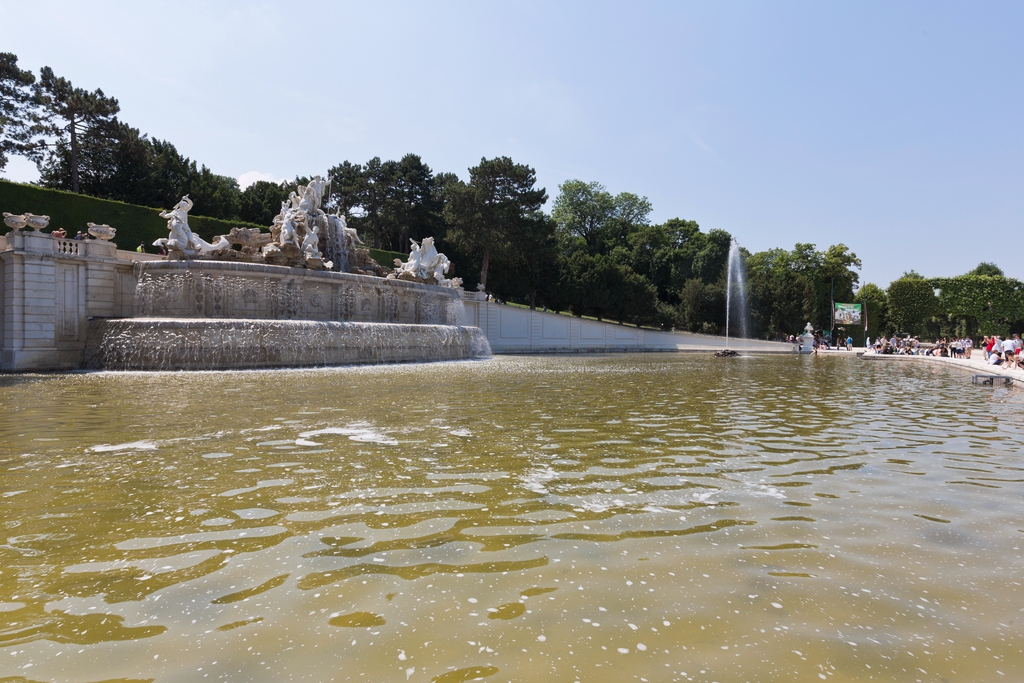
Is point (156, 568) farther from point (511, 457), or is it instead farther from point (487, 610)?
point (511, 457)

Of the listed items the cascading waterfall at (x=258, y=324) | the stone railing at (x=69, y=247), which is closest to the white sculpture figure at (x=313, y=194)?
the cascading waterfall at (x=258, y=324)

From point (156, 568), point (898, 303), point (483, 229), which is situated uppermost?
point (483, 229)

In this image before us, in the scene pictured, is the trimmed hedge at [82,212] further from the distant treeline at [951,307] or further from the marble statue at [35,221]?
the distant treeline at [951,307]

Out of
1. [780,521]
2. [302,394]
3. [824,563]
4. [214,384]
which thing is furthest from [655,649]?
[214,384]

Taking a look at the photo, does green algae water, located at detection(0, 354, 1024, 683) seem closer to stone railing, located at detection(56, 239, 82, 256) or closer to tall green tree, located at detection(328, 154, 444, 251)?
stone railing, located at detection(56, 239, 82, 256)

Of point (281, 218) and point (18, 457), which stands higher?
point (281, 218)

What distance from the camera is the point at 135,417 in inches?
269

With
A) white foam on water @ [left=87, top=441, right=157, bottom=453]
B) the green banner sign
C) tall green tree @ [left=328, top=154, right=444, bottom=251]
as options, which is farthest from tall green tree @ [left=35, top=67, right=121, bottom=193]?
the green banner sign

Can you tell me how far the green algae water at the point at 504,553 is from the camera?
2.03 meters

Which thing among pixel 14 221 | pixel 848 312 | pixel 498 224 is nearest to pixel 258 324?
pixel 14 221

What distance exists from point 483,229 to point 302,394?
3173 centimetres

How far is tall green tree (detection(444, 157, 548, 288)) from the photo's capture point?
39.3 meters

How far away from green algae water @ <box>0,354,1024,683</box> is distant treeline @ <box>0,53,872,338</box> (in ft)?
116

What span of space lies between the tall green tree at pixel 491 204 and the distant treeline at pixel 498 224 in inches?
3.2
